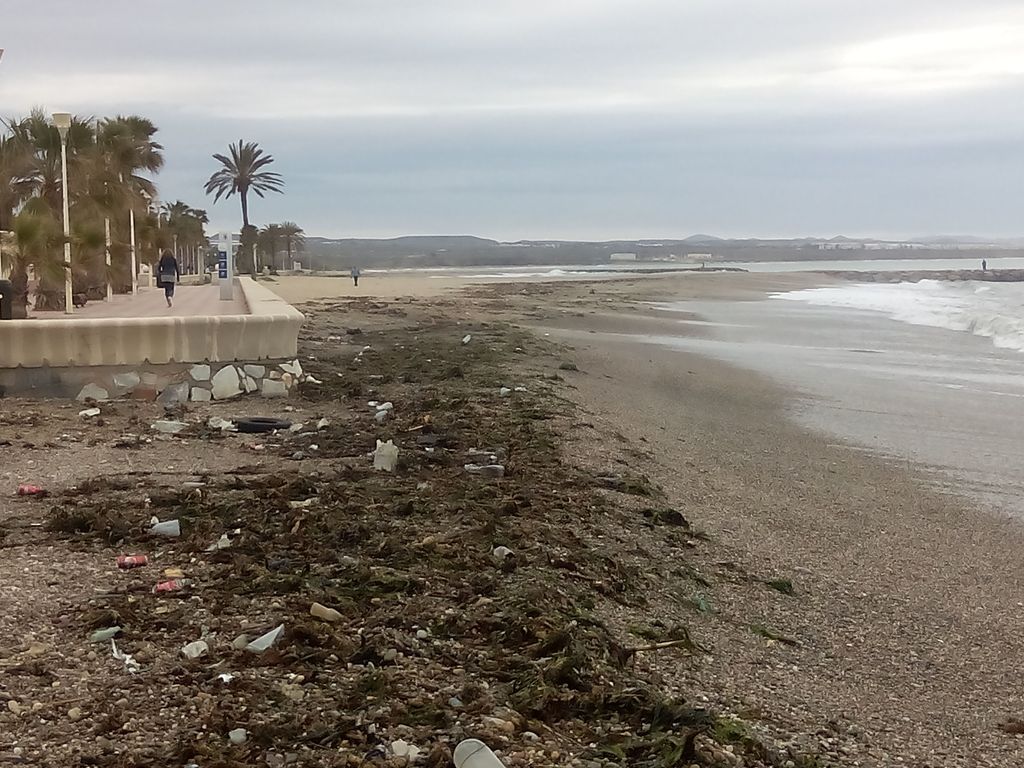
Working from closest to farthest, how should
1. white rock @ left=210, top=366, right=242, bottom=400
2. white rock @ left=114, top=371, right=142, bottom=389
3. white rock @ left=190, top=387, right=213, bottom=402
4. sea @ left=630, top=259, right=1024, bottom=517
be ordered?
1. sea @ left=630, top=259, right=1024, bottom=517
2. white rock @ left=114, top=371, right=142, bottom=389
3. white rock @ left=190, top=387, right=213, bottom=402
4. white rock @ left=210, top=366, right=242, bottom=400

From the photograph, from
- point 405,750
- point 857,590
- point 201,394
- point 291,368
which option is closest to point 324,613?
point 405,750

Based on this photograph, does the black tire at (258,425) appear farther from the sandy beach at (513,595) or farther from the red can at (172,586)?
the red can at (172,586)

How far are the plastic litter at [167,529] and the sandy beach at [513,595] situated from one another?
0.08m

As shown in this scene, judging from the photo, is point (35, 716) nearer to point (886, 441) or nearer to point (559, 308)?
point (886, 441)

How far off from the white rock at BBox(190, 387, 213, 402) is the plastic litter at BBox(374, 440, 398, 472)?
3.31 metres

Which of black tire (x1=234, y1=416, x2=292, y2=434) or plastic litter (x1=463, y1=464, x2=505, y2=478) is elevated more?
black tire (x1=234, y1=416, x2=292, y2=434)

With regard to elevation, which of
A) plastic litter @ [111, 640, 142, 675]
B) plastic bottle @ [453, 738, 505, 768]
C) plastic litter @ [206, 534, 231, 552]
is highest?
plastic litter @ [206, 534, 231, 552]

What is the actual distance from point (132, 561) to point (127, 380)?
5.33 meters

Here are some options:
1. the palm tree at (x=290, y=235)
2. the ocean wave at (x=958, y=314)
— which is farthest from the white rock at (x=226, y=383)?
the palm tree at (x=290, y=235)

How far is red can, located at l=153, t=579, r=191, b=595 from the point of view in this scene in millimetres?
4402

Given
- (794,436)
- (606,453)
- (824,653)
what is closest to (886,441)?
(794,436)

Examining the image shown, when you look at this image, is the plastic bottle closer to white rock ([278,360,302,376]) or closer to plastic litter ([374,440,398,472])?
plastic litter ([374,440,398,472])

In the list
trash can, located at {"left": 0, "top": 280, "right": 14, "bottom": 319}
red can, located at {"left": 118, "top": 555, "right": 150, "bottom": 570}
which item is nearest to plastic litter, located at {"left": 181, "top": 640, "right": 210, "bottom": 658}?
red can, located at {"left": 118, "top": 555, "right": 150, "bottom": 570}

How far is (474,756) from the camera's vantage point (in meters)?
2.95
